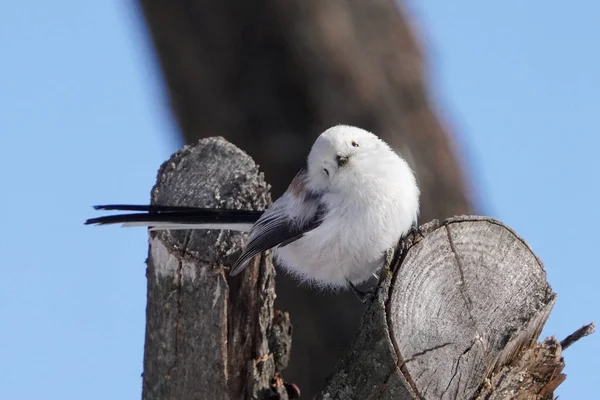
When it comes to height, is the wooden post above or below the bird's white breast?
below

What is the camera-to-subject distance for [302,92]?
4.42m

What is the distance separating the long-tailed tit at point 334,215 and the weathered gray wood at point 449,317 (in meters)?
0.38

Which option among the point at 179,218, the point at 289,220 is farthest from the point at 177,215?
the point at 289,220

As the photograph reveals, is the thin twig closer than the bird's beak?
Yes

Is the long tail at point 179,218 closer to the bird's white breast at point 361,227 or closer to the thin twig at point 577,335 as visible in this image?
the bird's white breast at point 361,227

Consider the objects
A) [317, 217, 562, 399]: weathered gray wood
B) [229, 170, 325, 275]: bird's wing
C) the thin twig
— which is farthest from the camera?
[229, 170, 325, 275]: bird's wing

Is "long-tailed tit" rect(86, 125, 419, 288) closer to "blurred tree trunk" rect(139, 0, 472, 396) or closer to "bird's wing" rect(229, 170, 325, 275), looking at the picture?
"bird's wing" rect(229, 170, 325, 275)

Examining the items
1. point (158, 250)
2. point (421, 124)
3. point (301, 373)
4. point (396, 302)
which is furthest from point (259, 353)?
point (421, 124)

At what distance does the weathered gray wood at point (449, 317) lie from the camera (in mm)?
2461

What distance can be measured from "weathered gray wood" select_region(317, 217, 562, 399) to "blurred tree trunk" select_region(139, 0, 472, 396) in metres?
1.66

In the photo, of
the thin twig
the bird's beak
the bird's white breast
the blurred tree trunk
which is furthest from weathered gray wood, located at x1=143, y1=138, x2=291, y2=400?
the blurred tree trunk

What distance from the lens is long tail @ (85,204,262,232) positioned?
2.91 meters

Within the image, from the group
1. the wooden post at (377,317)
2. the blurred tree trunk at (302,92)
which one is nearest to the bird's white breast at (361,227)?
the wooden post at (377,317)

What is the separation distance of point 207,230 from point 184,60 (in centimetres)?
174
